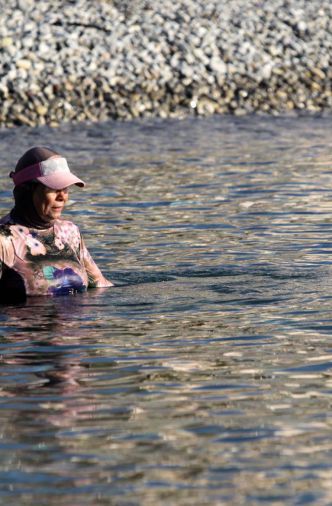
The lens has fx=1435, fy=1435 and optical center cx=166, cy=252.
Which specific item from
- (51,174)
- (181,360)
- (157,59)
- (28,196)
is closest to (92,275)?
(28,196)

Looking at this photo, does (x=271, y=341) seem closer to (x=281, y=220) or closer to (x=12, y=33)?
(x=281, y=220)

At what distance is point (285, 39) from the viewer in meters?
28.5

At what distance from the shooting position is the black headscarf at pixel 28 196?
984 centimetres

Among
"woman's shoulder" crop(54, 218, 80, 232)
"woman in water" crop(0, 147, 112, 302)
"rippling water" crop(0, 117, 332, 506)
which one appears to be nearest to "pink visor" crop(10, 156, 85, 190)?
"woman in water" crop(0, 147, 112, 302)

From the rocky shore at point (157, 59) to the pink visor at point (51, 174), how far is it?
14868 mm

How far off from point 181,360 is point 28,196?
208 centimetres

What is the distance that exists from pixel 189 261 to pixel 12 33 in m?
15.2

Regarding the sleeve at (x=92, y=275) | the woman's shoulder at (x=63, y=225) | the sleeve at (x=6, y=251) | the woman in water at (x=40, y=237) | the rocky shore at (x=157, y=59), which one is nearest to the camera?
the woman in water at (x=40, y=237)

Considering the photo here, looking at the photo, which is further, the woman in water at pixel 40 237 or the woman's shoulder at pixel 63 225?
the woman's shoulder at pixel 63 225

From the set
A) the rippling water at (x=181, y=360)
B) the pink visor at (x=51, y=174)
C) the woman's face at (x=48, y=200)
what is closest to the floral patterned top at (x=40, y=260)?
the rippling water at (x=181, y=360)

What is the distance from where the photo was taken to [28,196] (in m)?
9.94

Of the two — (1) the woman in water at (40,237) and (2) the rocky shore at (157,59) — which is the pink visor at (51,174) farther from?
(2) the rocky shore at (157,59)

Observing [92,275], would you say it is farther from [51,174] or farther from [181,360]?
[181,360]

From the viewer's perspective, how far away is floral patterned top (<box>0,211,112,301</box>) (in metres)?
10.0
